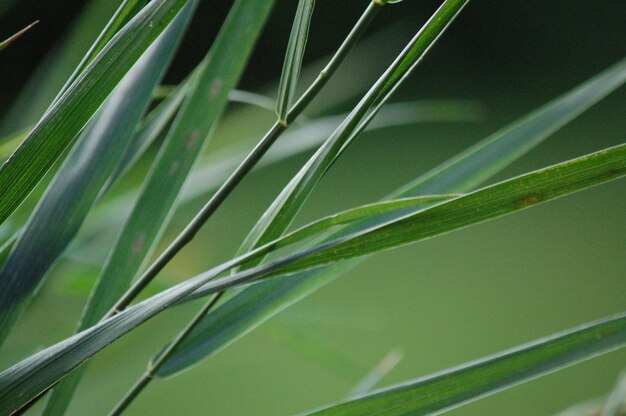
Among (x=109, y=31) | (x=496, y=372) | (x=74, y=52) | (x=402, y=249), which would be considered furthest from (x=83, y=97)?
(x=402, y=249)

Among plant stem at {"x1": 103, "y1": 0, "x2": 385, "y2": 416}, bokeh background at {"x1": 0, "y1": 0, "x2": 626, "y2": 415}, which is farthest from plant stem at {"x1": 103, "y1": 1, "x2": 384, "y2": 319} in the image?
bokeh background at {"x1": 0, "y1": 0, "x2": 626, "y2": 415}

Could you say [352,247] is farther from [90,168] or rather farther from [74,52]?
[74,52]

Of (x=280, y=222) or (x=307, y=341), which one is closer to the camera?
(x=280, y=222)

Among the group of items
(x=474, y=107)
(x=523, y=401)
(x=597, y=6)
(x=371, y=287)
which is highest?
(x=597, y=6)

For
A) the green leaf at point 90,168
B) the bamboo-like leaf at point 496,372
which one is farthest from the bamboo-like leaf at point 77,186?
the bamboo-like leaf at point 496,372

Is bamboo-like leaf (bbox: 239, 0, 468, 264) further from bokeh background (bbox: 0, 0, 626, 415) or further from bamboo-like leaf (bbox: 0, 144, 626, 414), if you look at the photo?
bokeh background (bbox: 0, 0, 626, 415)

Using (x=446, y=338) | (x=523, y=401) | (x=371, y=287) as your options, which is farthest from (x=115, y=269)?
(x=371, y=287)

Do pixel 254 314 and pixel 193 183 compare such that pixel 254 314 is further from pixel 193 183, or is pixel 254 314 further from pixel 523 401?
pixel 523 401
